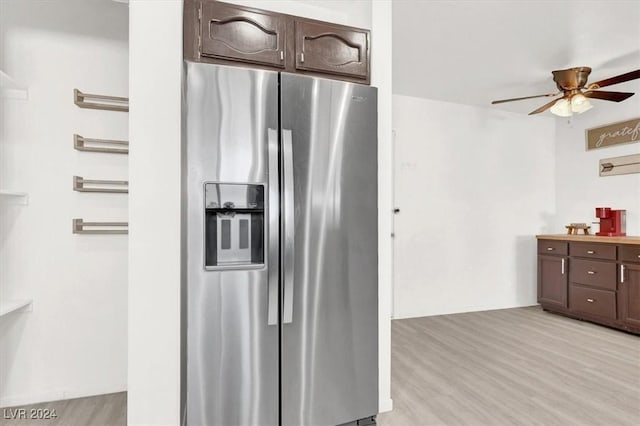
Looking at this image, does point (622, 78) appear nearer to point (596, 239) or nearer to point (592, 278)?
point (596, 239)

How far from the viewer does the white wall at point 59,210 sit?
2.30 metres

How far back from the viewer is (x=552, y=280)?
458 cm

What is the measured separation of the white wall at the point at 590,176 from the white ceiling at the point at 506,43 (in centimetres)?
36

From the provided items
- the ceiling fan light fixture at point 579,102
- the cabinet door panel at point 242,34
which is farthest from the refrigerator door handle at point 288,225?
the ceiling fan light fixture at point 579,102

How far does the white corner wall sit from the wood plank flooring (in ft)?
1.91

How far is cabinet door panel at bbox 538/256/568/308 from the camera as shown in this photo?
4.44 m

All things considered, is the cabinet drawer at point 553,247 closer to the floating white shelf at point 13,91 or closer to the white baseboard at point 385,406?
the white baseboard at point 385,406

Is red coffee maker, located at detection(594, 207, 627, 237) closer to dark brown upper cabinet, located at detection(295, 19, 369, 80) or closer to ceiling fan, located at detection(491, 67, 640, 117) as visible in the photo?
ceiling fan, located at detection(491, 67, 640, 117)

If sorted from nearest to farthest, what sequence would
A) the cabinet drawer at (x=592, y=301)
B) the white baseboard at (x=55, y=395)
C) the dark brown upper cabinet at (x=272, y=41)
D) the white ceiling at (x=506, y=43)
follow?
the dark brown upper cabinet at (x=272, y=41) → the white baseboard at (x=55, y=395) → the white ceiling at (x=506, y=43) → the cabinet drawer at (x=592, y=301)

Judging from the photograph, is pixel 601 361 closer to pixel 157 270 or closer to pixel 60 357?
pixel 157 270

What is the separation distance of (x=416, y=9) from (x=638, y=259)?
11.3 feet

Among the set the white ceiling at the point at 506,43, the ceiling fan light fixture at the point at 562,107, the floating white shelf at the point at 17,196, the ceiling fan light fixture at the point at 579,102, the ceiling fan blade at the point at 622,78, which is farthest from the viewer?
the ceiling fan light fixture at the point at 562,107

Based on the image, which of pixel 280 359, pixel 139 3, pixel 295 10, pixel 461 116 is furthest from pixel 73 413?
pixel 461 116

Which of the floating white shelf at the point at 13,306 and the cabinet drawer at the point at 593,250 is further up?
the cabinet drawer at the point at 593,250
